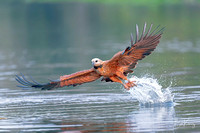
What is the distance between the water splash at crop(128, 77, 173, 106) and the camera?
13891 millimetres

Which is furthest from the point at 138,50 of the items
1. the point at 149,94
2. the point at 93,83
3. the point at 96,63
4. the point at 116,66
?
the point at 93,83

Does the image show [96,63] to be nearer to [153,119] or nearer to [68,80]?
[68,80]

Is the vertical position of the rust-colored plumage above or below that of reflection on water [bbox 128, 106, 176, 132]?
above

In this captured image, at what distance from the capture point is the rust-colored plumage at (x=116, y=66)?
13.0 m

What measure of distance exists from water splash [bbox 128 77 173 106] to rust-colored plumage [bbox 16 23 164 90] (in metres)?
0.65

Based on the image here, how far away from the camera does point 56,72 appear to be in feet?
66.8

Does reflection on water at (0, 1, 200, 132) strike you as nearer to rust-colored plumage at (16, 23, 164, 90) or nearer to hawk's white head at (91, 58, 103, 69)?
rust-colored plumage at (16, 23, 164, 90)

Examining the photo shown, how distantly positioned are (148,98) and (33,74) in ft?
23.7

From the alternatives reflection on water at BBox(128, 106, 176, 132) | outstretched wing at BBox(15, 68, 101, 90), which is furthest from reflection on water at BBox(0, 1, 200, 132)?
outstretched wing at BBox(15, 68, 101, 90)

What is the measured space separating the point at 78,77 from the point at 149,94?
200cm

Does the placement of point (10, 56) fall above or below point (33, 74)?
above

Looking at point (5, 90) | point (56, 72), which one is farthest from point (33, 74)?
point (5, 90)

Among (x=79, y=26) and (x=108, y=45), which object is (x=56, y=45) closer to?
(x=108, y=45)

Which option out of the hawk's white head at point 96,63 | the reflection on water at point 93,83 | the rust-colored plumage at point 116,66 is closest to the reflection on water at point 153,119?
the reflection on water at point 93,83
